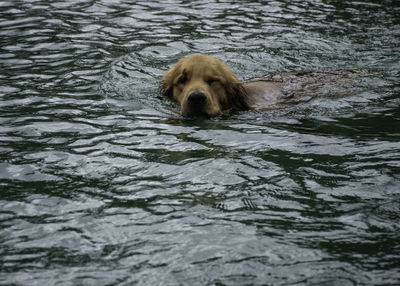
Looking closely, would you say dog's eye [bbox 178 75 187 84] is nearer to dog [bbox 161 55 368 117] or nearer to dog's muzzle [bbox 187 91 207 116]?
dog [bbox 161 55 368 117]

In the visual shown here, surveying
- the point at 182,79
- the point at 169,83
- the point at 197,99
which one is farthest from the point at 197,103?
the point at 169,83

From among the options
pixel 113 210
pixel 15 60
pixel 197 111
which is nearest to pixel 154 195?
pixel 113 210

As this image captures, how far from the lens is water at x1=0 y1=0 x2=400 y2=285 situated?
332 centimetres

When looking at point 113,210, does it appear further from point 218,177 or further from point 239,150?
point 239,150

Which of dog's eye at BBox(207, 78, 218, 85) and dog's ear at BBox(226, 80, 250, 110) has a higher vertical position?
dog's eye at BBox(207, 78, 218, 85)

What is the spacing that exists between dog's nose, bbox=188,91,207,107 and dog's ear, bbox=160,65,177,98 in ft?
2.89

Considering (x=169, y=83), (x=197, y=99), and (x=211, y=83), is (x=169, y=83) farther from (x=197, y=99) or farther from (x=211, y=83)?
(x=197, y=99)

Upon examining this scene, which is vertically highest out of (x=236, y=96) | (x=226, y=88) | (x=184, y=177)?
(x=226, y=88)

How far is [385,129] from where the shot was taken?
5.77m

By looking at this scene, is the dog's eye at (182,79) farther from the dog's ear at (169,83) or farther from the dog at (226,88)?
the dog's ear at (169,83)

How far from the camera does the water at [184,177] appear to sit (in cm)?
332

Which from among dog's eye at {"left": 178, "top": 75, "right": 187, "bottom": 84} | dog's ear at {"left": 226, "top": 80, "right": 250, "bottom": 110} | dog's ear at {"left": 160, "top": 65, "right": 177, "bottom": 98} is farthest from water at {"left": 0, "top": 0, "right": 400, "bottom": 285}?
dog's eye at {"left": 178, "top": 75, "right": 187, "bottom": 84}

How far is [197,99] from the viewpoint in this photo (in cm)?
653

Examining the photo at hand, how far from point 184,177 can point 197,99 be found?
2.08 metres
